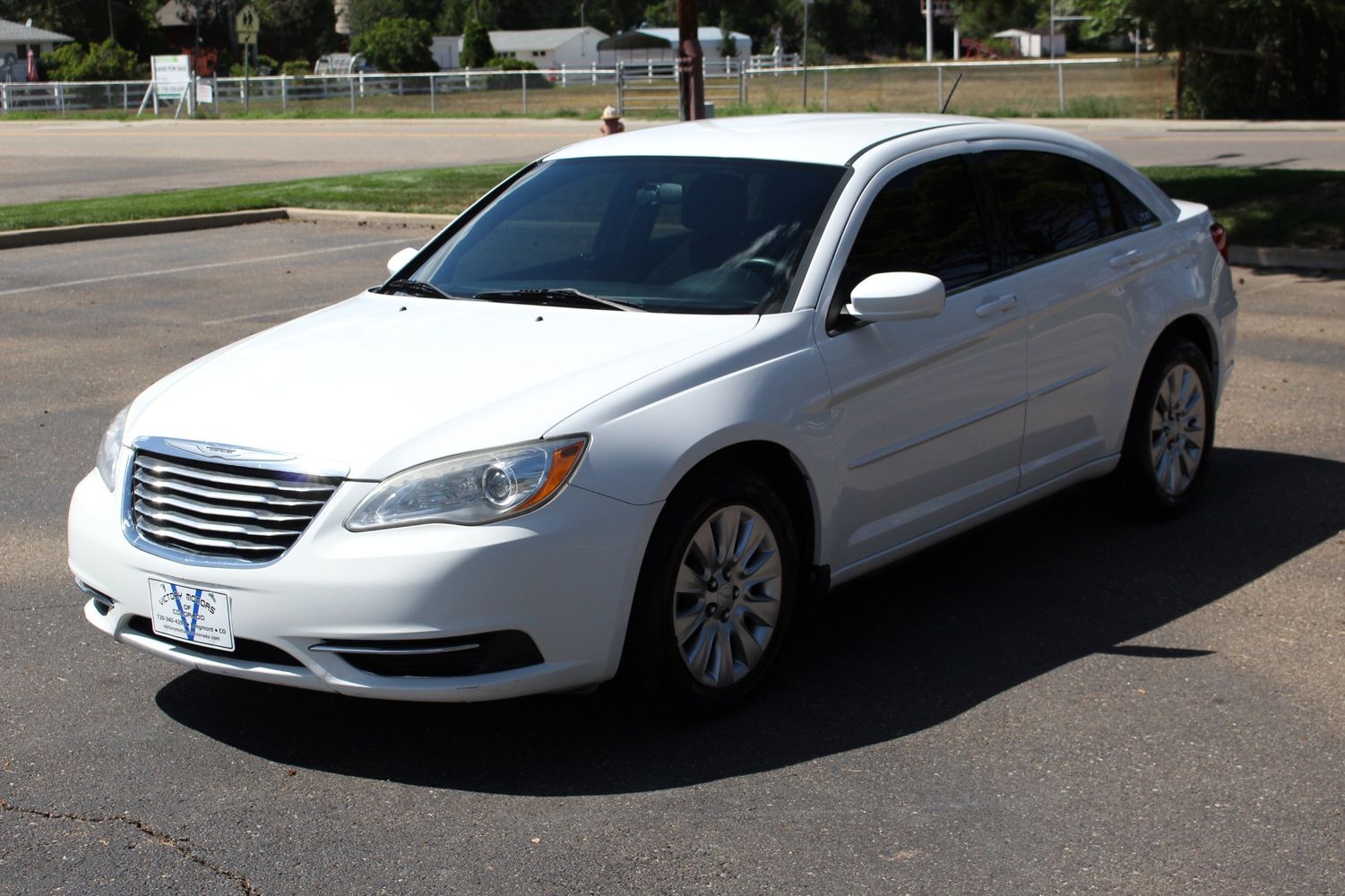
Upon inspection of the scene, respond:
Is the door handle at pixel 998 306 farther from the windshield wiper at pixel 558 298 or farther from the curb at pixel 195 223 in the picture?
the curb at pixel 195 223

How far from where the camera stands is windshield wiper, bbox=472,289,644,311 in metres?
5.31

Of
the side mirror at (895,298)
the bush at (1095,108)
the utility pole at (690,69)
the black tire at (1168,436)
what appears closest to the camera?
the side mirror at (895,298)

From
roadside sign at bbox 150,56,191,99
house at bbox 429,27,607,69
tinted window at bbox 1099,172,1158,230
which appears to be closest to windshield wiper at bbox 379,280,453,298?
tinted window at bbox 1099,172,1158,230

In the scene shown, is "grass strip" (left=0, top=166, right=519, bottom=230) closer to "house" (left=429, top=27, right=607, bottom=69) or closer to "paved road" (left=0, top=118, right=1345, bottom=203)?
"paved road" (left=0, top=118, right=1345, bottom=203)

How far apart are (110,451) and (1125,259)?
384cm

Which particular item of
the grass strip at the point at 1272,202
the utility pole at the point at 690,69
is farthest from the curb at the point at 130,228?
the grass strip at the point at 1272,202

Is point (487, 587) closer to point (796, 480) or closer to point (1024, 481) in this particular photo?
point (796, 480)

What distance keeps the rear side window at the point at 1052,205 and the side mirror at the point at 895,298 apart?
35.8 inches

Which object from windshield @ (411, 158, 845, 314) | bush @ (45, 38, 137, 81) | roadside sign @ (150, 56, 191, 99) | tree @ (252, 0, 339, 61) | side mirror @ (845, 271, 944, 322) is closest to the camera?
side mirror @ (845, 271, 944, 322)

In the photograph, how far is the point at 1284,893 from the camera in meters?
3.77

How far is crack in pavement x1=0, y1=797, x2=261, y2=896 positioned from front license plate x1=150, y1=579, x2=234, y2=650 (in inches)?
20.0

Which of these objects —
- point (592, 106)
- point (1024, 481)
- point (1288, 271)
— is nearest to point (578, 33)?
point (592, 106)

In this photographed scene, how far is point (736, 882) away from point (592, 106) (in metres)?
43.5

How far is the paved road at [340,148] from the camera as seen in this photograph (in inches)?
982
